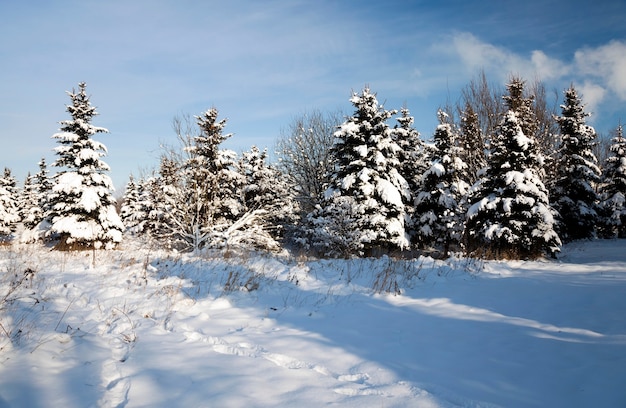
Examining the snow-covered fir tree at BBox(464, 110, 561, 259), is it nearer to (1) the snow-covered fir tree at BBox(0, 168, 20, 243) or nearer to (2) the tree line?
(2) the tree line

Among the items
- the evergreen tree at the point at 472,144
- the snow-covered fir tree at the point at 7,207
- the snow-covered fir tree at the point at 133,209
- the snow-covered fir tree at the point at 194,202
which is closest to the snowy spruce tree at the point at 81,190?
the snow-covered fir tree at the point at 194,202

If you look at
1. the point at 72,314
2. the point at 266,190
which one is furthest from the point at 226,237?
the point at 266,190

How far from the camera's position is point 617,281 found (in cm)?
706

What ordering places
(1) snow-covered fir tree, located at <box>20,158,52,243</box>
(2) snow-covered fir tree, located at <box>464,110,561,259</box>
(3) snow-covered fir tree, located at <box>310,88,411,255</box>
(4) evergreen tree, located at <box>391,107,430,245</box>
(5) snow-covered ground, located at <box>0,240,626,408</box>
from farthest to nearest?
(1) snow-covered fir tree, located at <box>20,158,52,243</box> → (4) evergreen tree, located at <box>391,107,430,245</box> → (3) snow-covered fir tree, located at <box>310,88,411,255</box> → (2) snow-covered fir tree, located at <box>464,110,561,259</box> → (5) snow-covered ground, located at <box>0,240,626,408</box>

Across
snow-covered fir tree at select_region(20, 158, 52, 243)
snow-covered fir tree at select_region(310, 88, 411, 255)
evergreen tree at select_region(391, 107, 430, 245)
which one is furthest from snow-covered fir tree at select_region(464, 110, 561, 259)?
snow-covered fir tree at select_region(20, 158, 52, 243)

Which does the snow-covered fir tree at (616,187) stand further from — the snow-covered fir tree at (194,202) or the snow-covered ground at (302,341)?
the snow-covered fir tree at (194,202)

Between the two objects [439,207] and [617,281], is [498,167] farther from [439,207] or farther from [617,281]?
[617,281]

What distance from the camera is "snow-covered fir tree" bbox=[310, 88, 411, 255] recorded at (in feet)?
55.2

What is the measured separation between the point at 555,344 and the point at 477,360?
1088 millimetres

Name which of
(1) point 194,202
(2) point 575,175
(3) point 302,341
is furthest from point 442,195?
(3) point 302,341

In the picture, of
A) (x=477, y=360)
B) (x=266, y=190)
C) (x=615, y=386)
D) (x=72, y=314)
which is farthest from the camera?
(x=266, y=190)

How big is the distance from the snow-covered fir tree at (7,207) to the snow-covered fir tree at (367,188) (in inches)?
1377

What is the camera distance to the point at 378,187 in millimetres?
18141

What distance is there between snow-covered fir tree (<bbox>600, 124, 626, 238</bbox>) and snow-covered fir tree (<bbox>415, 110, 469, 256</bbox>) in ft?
43.4
